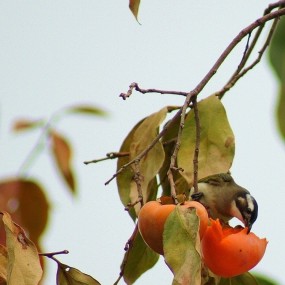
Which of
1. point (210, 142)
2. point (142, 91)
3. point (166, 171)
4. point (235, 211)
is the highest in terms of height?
point (142, 91)

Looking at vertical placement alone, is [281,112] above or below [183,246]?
above

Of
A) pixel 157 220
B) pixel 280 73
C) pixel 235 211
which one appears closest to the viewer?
pixel 280 73

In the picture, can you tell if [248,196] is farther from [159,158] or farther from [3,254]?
[3,254]

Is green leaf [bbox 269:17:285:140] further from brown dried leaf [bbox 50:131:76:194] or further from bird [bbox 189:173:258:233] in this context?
brown dried leaf [bbox 50:131:76:194]

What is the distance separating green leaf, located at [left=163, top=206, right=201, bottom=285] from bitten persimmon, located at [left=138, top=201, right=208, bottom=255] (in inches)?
1.6

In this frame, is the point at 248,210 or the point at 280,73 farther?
the point at 248,210

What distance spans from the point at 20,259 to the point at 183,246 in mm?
267

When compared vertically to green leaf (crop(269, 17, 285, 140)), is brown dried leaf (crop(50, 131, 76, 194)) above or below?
below

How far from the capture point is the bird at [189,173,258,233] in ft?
6.57

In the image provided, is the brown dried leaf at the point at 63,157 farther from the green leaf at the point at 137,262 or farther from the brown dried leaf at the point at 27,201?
the green leaf at the point at 137,262

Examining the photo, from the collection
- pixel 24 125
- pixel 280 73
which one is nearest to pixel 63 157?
pixel 24 125

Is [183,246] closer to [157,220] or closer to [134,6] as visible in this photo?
[157,220]

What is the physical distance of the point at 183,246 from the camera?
1.20 metres

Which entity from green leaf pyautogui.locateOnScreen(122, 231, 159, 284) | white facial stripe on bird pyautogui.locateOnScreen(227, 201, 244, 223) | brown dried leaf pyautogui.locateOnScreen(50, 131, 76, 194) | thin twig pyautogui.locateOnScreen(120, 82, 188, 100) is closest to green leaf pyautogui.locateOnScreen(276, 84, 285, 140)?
thin twig pyautogui.locateOnScreen(120, 82, 188, 100)
